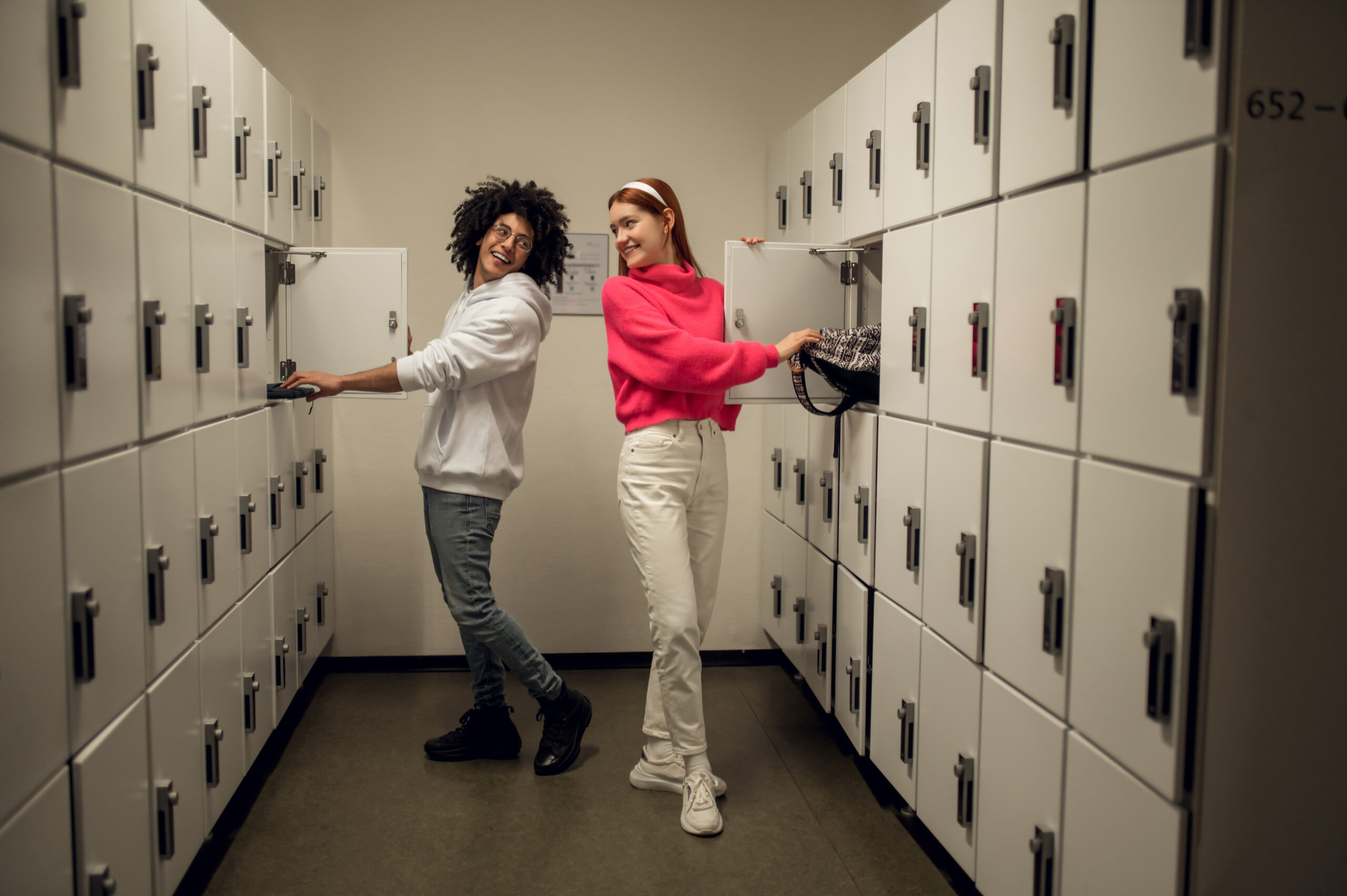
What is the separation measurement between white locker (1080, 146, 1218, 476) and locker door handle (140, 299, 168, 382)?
1.60 meters

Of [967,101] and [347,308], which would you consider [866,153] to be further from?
[347,308]

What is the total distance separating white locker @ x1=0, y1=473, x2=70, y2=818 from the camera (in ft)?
3.87

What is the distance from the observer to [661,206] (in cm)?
235

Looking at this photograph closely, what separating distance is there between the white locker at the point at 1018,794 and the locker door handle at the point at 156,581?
1582mm

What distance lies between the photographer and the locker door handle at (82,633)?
53.4 inches

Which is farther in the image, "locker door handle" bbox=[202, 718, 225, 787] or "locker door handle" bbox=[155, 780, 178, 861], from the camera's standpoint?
"locker door handle" bbox=[202, 718, 225, 787]

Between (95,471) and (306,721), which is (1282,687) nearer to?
(95,471)

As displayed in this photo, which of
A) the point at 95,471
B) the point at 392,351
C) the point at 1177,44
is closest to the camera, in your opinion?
the point at 1177,44

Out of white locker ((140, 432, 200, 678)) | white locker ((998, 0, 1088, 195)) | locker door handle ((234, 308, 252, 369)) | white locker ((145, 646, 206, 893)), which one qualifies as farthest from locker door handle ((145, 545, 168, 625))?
white locker ((998, 0, 1088, 195))

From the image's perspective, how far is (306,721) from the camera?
9.50 ft

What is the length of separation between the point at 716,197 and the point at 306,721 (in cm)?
231

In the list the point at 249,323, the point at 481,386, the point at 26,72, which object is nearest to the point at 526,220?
the point at 481,386

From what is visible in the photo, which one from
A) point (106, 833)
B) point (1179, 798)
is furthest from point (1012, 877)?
point (106, 833)

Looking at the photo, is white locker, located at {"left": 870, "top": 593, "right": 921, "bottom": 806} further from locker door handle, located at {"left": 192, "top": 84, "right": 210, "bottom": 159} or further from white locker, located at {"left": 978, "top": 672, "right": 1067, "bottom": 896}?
locker door handle, located at {"left": 192, "top": 84, "right": 210, "bottom": 159}
